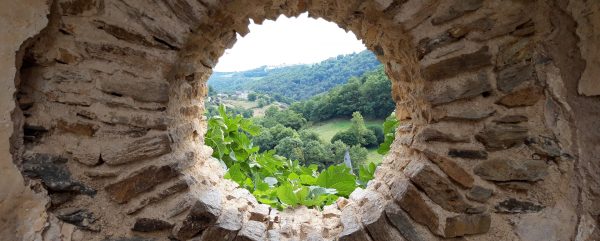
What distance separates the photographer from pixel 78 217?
43.4 inches

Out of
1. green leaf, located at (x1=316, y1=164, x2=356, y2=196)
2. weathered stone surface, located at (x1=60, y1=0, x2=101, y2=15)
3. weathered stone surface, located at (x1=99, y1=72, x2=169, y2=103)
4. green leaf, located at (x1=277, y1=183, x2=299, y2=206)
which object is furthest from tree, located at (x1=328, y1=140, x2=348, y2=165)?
weathered stone surface, located at (x1=60, y1=0, x2=101, y2=15)

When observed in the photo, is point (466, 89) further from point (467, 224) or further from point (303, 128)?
point (303, 128)

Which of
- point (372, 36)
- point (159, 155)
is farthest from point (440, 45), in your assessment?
point (159, 155)

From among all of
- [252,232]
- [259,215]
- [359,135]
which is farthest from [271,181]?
[359,135]

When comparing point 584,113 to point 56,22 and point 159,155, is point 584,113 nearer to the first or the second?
point 159,155

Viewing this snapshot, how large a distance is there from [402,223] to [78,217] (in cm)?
111

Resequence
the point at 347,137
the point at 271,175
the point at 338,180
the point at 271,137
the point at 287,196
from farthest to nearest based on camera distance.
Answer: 1. the point at 347,137
2. the point at 271,137
3. the point at 271,175
4. the point at 338,180
5. the point at 287,196

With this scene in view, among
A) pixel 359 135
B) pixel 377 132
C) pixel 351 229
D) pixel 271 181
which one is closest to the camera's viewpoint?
pixel 351 229

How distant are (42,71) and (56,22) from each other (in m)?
0.16

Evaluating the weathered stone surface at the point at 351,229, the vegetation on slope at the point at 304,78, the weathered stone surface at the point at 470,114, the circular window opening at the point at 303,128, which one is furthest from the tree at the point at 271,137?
the vegetation on slope at the point at 304,78

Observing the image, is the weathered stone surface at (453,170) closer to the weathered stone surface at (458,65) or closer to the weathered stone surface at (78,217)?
the weathered stone surface at (458,65)

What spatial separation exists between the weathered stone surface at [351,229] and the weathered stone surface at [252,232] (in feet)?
0.99

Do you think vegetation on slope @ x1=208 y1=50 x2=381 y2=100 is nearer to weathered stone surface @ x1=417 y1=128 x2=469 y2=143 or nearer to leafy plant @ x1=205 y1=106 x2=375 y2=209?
leafy plant @ x1=205 y1=106 x2=375 y2=209

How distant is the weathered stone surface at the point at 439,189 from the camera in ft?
3.83
